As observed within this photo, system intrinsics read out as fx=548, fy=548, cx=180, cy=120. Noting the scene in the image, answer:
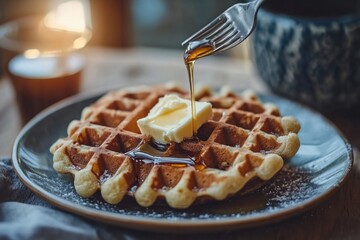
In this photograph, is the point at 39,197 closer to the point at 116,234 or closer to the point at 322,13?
the point at 116,234

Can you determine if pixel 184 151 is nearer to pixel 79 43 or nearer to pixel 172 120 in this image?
pixel 172 120

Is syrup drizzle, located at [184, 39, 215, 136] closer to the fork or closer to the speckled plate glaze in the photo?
the fork

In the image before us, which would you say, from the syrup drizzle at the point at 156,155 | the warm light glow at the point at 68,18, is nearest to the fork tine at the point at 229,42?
the syrup drizzle at the point at 156,155

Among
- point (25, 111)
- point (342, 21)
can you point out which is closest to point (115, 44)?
point (25, 111)

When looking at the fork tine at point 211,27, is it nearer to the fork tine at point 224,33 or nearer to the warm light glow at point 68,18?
the fork tine at point 224,33

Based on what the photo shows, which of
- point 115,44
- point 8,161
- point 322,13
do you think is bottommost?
point 115,44

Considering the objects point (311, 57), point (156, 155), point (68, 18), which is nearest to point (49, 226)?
point (156, 155)
